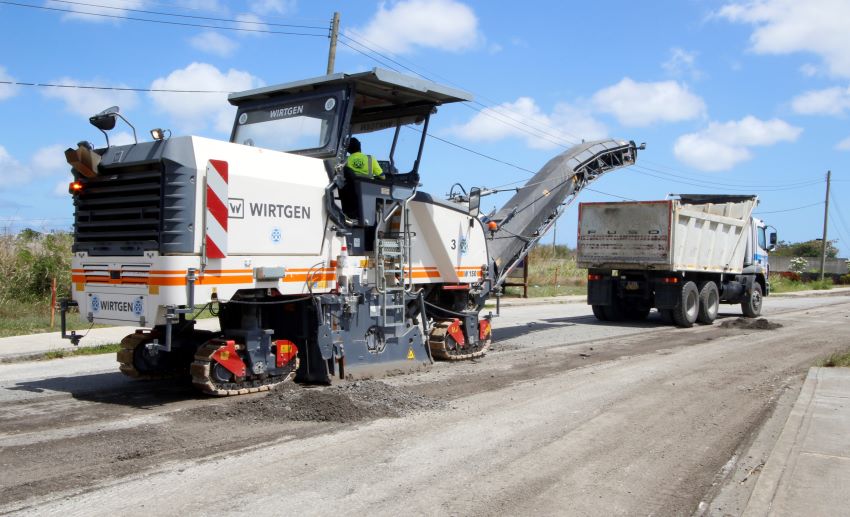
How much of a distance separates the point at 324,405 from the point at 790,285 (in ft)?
146

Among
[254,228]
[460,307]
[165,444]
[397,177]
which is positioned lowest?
[165,444]

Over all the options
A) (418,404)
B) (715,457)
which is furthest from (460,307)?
(715,457)

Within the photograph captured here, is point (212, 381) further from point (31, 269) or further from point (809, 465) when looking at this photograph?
point (31, 269)

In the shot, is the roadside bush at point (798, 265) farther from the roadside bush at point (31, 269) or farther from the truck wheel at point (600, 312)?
the roadside bush at point (31, 269)

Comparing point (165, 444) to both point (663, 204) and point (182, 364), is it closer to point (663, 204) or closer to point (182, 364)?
point (182, 364)

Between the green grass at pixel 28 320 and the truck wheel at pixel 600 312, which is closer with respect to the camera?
the green grass at pixel 28 320

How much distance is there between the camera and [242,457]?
5.72m

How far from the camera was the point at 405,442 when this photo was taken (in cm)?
626

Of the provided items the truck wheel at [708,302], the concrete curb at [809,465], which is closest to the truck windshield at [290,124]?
the concrete curb at [809,465]

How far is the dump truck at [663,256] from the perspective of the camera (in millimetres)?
17078

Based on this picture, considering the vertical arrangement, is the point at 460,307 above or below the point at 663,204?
below

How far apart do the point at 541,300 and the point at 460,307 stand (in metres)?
15.0

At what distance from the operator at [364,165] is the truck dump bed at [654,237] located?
31.7 ft

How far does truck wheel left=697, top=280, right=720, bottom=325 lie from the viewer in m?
18.1
